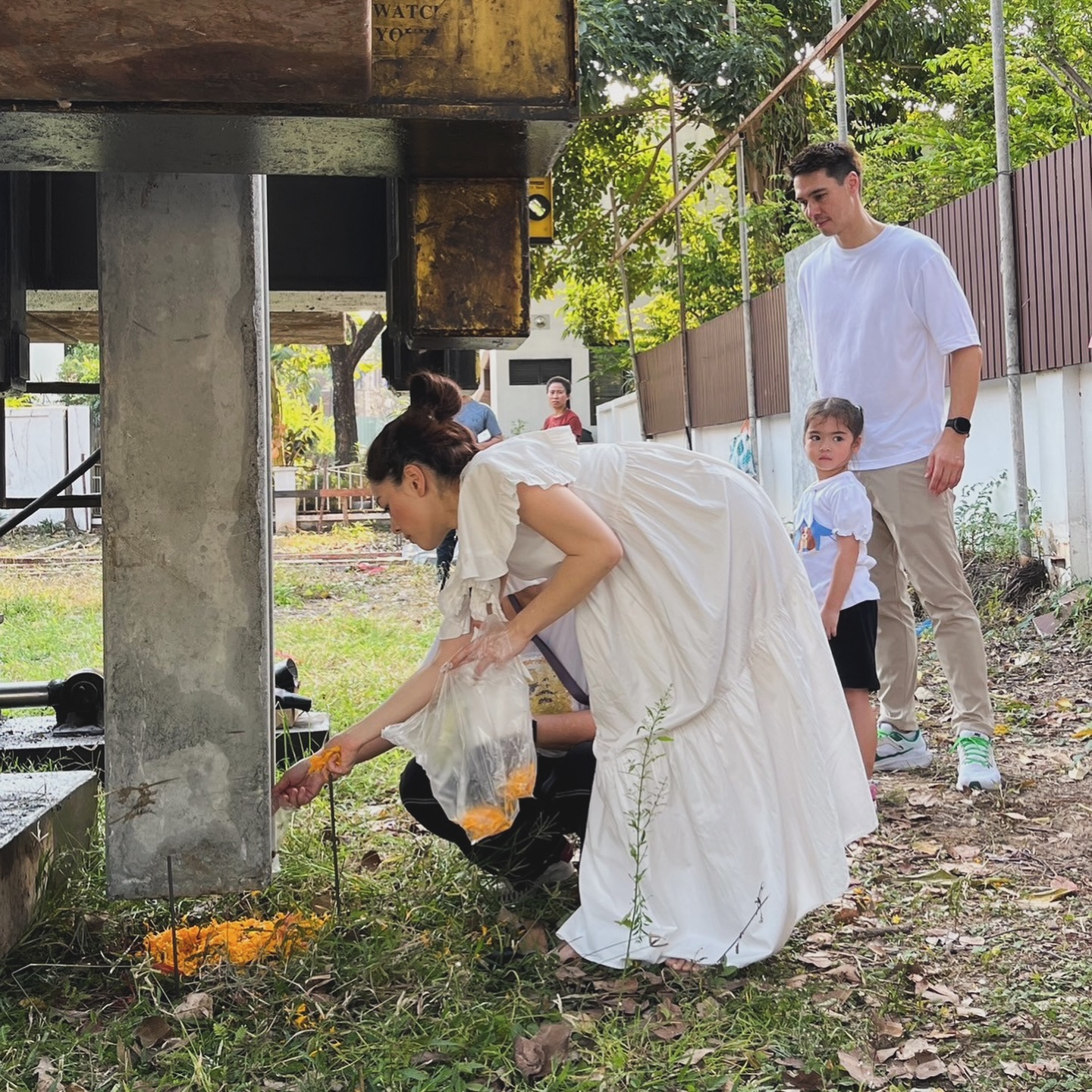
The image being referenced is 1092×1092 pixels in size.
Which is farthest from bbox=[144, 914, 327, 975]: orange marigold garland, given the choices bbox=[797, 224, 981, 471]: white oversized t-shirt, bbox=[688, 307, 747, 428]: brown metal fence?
bbox=[688, 307, 747, 428]: brown metal fence

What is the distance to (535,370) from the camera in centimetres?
3334

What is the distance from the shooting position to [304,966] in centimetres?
316

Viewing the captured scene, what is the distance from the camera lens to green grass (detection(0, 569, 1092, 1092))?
2689mm


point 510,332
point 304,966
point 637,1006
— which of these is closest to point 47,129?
point 510,332

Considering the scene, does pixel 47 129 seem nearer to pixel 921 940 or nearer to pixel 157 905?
A: pixel 157 905

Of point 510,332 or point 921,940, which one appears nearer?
point 510,332

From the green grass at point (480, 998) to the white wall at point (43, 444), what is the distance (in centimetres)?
2472

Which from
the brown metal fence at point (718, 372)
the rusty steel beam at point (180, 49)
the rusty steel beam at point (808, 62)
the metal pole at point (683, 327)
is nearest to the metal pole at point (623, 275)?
the metal pole at point (683, 327)

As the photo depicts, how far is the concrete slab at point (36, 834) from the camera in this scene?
3.36 m

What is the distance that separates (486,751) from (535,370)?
30.5 metres

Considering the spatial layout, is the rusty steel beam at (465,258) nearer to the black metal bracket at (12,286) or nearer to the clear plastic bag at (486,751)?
the clear plastic bag at (486,751)

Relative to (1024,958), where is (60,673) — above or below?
above

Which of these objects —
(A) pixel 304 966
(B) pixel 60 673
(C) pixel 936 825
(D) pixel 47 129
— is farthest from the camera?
(B) pixel 60 673

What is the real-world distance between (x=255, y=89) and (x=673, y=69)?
14.0 meters
